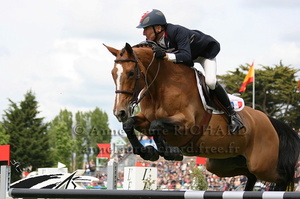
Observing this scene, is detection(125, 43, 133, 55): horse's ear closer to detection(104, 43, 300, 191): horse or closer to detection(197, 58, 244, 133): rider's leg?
detection(104, 43, 300, 191): horse

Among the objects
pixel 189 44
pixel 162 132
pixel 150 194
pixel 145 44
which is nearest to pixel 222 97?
pixel 189 44

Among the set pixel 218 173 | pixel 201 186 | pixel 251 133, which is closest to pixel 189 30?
→ pixel 251 133

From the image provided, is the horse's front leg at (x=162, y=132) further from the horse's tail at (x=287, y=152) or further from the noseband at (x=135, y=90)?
the horse's tail at (x=287, y=152)

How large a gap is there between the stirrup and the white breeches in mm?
410

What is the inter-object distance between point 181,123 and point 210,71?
0.72m

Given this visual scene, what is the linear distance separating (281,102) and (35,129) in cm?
1810

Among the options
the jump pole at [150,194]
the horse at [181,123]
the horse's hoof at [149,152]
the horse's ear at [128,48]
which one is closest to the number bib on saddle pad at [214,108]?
the horse at [181,123]

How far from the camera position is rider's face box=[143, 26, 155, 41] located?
14.7ft

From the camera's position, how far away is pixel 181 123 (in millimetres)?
4305

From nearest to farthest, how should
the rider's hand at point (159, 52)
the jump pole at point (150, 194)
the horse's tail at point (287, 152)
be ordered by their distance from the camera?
the jump pole at point (150, 194) → the rider's hand at point (159, 52) → the horse's tail at point (287, 152)

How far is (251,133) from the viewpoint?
16.9 feet

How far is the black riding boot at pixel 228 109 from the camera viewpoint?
4.80 m

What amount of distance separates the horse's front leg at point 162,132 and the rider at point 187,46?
0.61 m

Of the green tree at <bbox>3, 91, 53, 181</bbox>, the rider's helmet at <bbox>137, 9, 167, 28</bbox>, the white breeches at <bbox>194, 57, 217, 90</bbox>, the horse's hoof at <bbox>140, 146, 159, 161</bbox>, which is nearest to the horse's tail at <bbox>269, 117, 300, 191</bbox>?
the white breeches at <bbox>194, 57, 217, 90</bbox>
